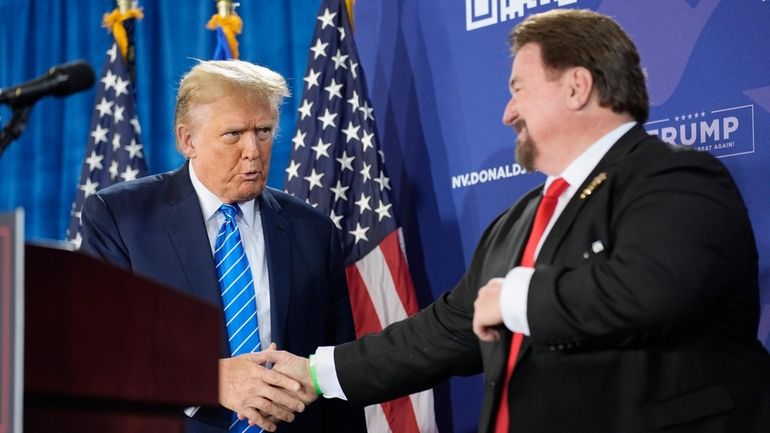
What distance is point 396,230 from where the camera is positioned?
448cm

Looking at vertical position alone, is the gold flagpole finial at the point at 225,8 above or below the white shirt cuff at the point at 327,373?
above

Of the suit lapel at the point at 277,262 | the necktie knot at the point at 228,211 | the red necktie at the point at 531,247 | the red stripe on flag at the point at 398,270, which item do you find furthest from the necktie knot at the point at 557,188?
the red stripe on flag at the point at 398,270

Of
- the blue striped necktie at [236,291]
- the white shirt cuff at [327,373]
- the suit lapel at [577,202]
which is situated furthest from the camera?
the blue striped necktie at [236,291]

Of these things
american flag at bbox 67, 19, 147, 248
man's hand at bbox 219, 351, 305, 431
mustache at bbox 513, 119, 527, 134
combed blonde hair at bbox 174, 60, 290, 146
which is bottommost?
man's hand at bbox 219, 351, 305, 431

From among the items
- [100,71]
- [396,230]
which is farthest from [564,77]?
[100,71]

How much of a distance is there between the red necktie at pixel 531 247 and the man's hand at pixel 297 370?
2.50ft

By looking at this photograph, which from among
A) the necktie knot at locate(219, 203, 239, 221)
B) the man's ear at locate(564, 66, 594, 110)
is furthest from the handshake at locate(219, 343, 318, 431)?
the man's ear at locate(564, 66, 594, 110)

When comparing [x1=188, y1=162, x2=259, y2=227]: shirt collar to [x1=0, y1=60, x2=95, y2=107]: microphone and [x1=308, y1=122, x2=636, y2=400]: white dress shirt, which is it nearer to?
[x1=308, y1=122, x2=636, y2=400]: white dress shirt

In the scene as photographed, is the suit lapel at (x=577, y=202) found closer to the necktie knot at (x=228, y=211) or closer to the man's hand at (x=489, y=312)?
the man's hand at (x=489, y=312)

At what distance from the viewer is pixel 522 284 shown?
223 centimetres

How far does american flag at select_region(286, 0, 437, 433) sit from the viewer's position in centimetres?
443

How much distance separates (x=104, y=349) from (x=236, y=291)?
190cm

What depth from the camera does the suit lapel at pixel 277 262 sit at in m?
3.42

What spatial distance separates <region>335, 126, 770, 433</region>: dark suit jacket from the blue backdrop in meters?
1.44
